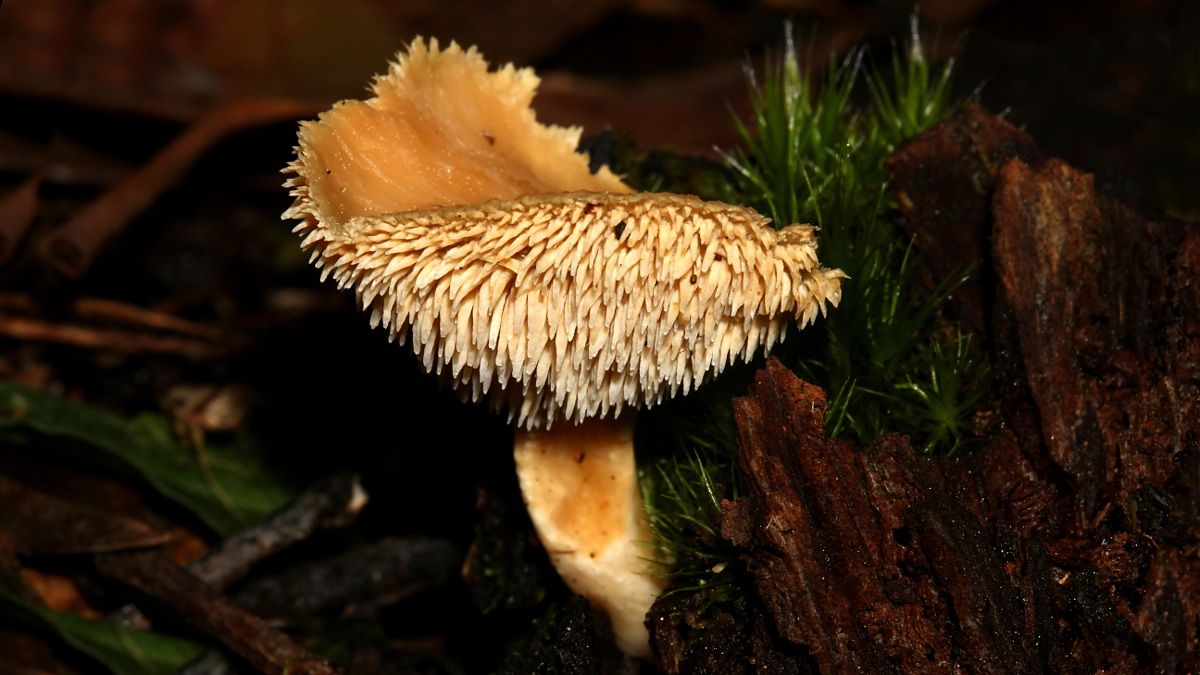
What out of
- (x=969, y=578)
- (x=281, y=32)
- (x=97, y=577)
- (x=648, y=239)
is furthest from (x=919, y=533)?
(x=281, y=32)

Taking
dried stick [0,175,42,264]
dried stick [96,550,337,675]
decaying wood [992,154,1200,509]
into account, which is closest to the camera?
decaying wood [992,154,1200,509]

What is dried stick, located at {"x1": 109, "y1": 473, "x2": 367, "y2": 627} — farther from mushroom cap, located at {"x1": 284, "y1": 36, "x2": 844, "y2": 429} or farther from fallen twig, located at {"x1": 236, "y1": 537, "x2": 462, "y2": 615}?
mushroom cap, located at {"x1": 284, "y1": 36, "x2": 844, "y2": 429}

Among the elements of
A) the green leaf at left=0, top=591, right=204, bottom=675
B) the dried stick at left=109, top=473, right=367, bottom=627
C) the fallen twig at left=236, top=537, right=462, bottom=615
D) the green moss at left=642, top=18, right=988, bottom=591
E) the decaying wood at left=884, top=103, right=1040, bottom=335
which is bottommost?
the green leaf at left=0, top=591, right=204, bottom=675

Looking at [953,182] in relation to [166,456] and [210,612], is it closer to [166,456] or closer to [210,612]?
[210,612]

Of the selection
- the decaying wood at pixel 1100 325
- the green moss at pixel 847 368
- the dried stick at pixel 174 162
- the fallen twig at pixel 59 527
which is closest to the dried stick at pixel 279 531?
the fallen twig at pixel 59 527

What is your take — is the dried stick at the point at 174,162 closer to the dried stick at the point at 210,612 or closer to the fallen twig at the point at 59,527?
the fallen twig at the point at 59,527

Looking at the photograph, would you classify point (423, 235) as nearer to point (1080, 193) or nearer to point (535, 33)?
point (1080, 193)

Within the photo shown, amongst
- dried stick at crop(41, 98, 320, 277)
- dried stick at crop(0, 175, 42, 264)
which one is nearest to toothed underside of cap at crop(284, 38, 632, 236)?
dried stick at crop(41, 98, 320, 277)
